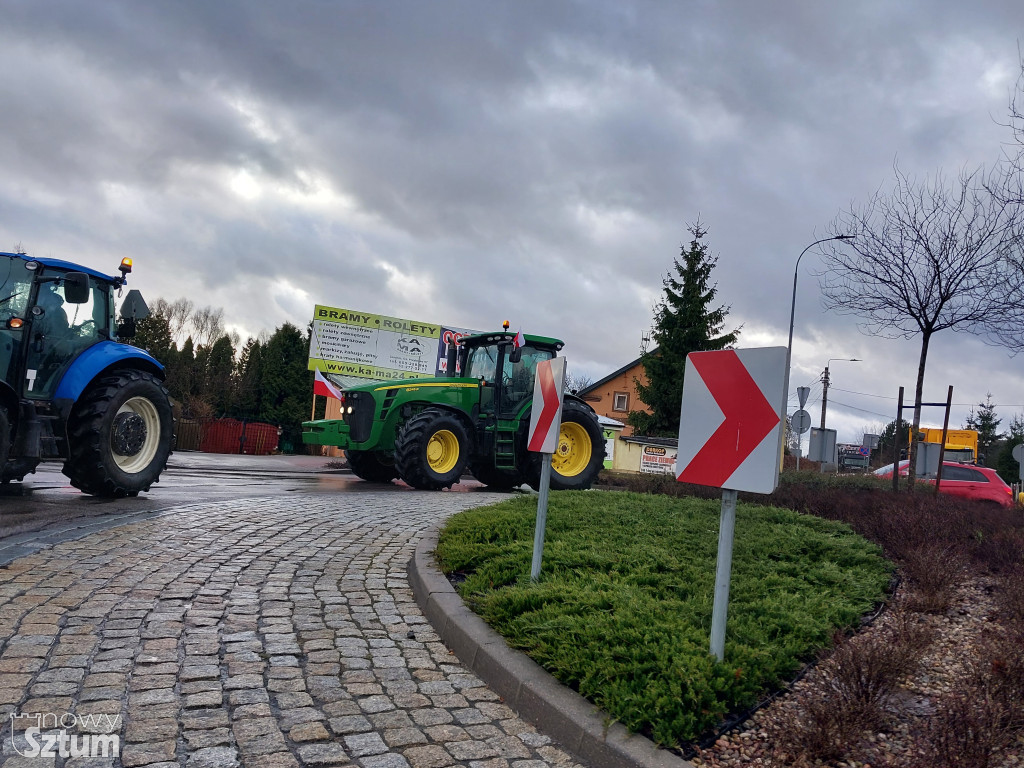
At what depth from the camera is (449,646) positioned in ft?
14.0

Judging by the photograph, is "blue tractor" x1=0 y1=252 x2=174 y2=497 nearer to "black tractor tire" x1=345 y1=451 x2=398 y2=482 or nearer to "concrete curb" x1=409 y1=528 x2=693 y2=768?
"concrete curb" x1=409 y1=528 x2=693 y2=768

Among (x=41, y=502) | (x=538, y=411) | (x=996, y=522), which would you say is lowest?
(x=41, y=502)

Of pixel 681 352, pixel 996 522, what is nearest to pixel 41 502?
pixel 996 522

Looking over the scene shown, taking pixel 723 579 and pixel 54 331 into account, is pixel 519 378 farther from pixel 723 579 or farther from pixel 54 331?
pixel 723 579

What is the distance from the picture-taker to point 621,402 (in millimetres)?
52000

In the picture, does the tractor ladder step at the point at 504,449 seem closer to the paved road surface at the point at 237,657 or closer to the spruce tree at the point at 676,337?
the paved road surface at the point at 237,657

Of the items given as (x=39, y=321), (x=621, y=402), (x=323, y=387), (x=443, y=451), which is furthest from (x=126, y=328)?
(x=621, y=402)

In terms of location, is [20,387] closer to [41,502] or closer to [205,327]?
[41,502]

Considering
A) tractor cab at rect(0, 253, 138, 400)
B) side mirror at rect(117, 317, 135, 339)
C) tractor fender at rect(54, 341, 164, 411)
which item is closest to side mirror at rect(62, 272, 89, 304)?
tractor cab at rect(0, 253, 138, 400)

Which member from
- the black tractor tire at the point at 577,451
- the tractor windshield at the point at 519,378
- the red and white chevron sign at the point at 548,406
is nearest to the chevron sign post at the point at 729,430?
the red and white chevron sign at the point at 548,406

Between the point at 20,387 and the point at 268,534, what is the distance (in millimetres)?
3328

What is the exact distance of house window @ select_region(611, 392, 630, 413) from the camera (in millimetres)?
51856

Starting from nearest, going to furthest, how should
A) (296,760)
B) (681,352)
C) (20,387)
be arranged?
(296,760)
(20,387)
(681,352)

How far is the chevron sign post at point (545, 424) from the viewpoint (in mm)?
4969
